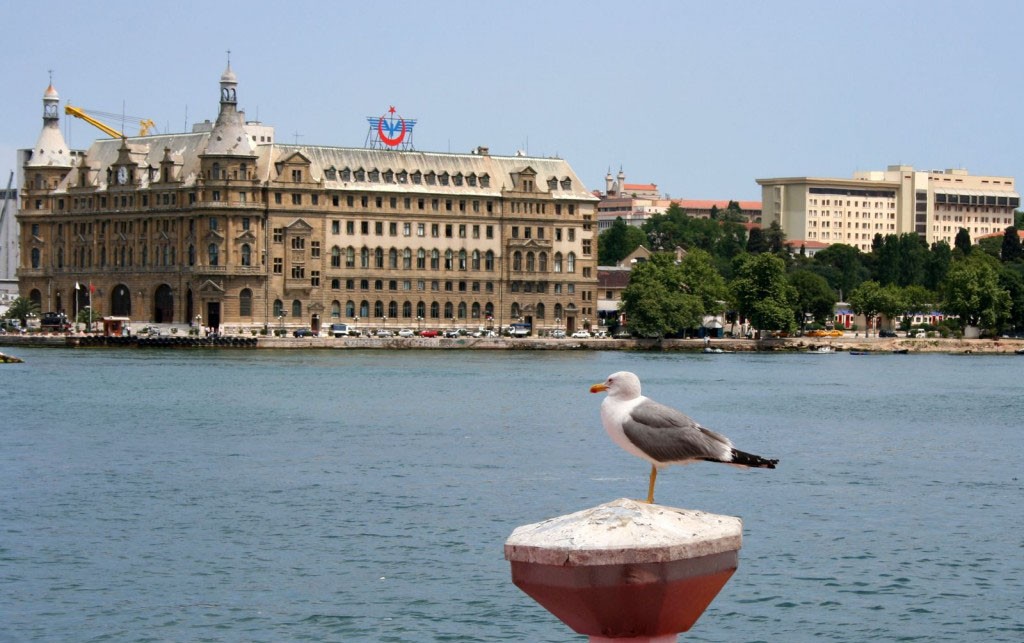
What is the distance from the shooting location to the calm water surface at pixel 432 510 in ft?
80.2

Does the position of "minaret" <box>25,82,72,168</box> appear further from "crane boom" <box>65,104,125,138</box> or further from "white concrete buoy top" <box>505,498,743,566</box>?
"white concrete buoy top" <box>505,498,743,566</box>

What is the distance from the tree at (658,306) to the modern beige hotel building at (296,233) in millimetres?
12072

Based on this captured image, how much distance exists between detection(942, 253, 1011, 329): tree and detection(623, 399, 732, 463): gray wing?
13695 cm

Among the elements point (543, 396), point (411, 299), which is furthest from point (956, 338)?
point (543, 396)

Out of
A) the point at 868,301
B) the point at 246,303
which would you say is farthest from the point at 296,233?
the point at 868,301

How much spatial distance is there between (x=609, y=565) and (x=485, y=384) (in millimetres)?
75209

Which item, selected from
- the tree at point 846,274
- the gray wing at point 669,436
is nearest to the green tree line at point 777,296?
the tree at point 846,274

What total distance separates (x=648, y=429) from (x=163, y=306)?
13188cm

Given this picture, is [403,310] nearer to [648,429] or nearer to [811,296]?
[811,296]

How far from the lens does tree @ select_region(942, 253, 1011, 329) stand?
5620 inches

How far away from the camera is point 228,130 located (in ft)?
440

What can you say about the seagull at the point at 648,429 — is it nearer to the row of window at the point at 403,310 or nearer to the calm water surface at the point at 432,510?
the calm water surface at the point at 432,510

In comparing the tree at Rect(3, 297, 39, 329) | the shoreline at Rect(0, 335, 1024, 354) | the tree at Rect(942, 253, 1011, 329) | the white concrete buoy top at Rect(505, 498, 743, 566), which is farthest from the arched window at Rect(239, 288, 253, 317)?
the white concrete buoy top at Rect(505, 498, 743, 566)

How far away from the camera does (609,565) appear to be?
7.46 m
